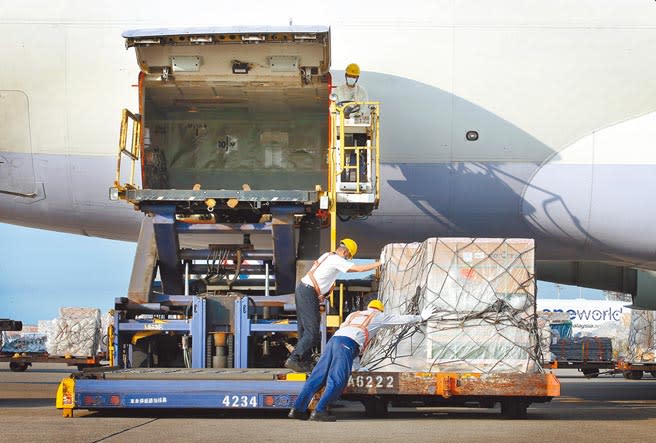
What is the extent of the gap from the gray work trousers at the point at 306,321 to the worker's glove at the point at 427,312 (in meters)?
1.38

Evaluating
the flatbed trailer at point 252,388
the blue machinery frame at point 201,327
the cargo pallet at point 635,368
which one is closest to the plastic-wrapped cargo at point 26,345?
the cargo pallet at point 635,368

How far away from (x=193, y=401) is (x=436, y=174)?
18.4 ft

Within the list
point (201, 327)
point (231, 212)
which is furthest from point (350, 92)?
point (201, 327)


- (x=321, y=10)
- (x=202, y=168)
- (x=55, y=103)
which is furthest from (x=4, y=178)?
(x=321, y=10)

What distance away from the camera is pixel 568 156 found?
1455 centimetres

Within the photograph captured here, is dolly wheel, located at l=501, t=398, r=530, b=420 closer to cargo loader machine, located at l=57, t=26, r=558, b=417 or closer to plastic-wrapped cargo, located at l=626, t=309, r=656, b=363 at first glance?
cargo loader machine, located at l=57, t=26, r=558, b=417

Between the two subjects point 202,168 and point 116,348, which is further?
point 202,168

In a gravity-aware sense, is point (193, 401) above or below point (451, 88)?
below

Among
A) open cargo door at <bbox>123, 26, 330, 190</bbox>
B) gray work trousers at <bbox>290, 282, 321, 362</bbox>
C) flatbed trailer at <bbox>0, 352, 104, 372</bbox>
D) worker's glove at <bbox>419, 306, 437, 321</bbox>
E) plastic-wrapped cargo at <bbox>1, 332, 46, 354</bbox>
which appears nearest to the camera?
gray work trousers at <bbox>290, 282, 321, 362</bbox>

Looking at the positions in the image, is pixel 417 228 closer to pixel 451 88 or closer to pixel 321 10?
pixel 451 88

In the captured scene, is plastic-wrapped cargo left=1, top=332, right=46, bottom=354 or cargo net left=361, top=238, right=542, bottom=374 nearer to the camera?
cargo net left=361, top=238, right=542, bottom=374

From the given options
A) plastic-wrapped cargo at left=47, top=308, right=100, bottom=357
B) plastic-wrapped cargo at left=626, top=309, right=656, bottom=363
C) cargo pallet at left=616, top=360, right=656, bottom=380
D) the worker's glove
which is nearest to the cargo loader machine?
the worker's glove

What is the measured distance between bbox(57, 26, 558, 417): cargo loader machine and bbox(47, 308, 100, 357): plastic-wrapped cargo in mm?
16875

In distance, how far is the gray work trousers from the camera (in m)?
11.3
